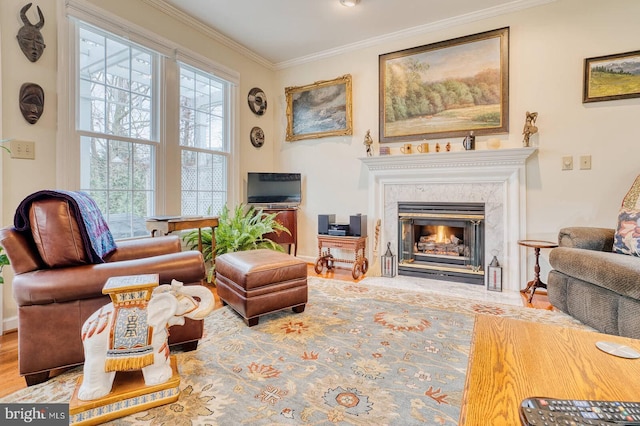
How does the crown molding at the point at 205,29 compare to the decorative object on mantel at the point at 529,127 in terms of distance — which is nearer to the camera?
the decorative object on mantel at the point at 529,127

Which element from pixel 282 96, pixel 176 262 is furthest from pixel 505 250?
pixel 282 96

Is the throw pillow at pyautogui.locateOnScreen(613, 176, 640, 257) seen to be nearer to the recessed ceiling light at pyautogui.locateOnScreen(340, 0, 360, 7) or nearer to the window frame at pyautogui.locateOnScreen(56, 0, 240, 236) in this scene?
the recessed ceiling light at pyautogui.locateOnScreen(340, 0, 360, 7)

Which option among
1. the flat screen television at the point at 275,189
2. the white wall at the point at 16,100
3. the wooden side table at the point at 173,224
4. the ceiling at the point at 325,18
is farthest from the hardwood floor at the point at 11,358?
the ceiling at the point at 325,18

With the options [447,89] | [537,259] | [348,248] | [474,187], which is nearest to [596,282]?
[537,259]

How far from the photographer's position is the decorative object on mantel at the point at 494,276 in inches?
120

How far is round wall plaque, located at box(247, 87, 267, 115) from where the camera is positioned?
417 centimetres

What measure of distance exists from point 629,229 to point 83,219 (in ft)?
11.2

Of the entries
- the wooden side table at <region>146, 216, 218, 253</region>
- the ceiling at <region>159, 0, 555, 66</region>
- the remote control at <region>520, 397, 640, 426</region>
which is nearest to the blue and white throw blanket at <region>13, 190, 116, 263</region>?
the wooden side table at <region>146, 216, 218, 253</region>

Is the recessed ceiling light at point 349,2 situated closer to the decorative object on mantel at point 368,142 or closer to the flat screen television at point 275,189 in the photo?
the decorative object on mantel at point 368,142

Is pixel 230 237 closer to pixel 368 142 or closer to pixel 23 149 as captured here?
pixel 23 149

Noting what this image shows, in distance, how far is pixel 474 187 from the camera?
128 inches

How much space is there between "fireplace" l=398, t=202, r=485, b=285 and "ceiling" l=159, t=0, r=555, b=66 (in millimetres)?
1987

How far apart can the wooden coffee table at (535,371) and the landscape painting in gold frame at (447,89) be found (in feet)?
8.67

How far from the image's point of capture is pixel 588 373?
86 centimetres
